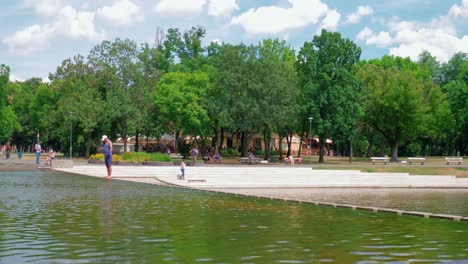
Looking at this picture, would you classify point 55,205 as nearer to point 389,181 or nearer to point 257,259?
point 257,259

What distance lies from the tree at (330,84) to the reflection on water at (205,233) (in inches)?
1703

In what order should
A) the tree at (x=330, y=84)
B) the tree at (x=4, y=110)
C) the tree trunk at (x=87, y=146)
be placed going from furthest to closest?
the tree at (x=4, y=110) < the tree trunk at (x=87, y=146) < the tree at (x=330, y=84)

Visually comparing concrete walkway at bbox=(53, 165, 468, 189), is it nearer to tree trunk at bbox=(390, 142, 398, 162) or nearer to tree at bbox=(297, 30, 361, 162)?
tree at bbox=(297, 30, 361, 162)

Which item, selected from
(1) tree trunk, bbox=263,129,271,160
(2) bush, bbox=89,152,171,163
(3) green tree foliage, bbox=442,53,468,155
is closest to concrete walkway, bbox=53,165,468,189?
(2) bush, bbox=89,152,171,163

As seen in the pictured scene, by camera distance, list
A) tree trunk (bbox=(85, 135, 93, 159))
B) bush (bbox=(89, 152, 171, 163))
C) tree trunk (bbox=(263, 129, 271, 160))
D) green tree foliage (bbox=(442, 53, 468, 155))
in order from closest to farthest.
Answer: bush (bbox=(89, 152, 171, 163)) → tree trunk (bbox=(85, 135, 93, 159)) → tree trunk (bbox=(263, 129, 271, 160)) → green tree foliage (bbox=(442, 53, 468, 155))

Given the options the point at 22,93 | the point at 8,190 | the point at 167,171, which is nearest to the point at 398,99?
the point at 167,171

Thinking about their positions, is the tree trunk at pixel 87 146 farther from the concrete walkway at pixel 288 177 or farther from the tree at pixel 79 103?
the concrete walkway at pixel 288 177

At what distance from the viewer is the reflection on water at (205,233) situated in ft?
31.8

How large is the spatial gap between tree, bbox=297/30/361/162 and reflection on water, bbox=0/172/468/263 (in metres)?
43.3

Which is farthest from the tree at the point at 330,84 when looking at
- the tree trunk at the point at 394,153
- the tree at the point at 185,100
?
the tree at the point at 185,100

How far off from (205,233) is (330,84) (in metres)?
52.8

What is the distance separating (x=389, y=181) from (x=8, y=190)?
23530 millimetres

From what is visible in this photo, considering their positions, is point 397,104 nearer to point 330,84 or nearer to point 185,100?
point 330,84

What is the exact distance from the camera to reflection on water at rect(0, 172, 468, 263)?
9.68 meters
